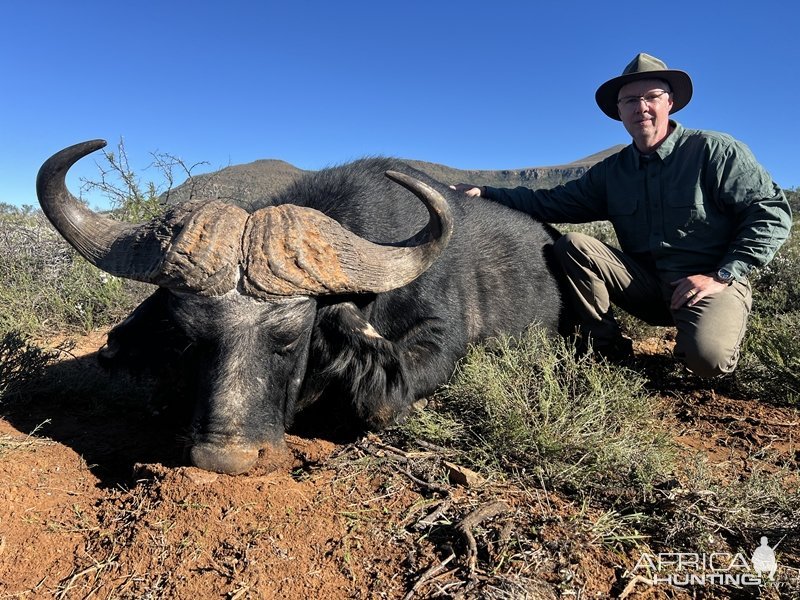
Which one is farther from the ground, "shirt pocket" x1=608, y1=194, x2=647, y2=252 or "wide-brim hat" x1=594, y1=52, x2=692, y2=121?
"wide-brim hat" x1=594, y1=52, x2=692, y2=121

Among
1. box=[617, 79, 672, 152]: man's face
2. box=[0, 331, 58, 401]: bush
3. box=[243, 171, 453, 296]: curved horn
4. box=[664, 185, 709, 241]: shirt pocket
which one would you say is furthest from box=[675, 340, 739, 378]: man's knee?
box=[0, 331, 58, 401]: bush

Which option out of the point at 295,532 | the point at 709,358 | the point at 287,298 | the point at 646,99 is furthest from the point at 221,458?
the point at 646,99

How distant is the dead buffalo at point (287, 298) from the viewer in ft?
8.77

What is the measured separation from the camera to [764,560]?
2002 mm

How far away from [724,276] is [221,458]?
362 cm

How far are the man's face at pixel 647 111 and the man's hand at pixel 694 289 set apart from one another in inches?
47.1

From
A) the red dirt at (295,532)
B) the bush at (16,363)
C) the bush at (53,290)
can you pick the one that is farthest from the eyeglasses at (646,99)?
the bush at (53,290)

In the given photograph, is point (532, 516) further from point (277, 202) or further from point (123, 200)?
point (123, 200)

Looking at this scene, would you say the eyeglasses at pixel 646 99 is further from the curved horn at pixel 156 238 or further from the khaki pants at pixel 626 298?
the curved horn at pixel 156 238

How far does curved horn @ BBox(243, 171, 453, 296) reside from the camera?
106 inches

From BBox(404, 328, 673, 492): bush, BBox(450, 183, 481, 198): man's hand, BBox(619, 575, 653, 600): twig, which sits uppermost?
BBox(450, 183, 481, 198): man's hand

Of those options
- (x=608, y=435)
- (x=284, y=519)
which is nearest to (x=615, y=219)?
(x=608, y=435)

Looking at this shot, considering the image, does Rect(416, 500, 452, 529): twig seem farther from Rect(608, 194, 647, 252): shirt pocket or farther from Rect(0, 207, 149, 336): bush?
Rect(0, 207, 149, 336): bush

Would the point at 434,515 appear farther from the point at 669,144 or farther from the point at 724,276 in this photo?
the point at 669,144
